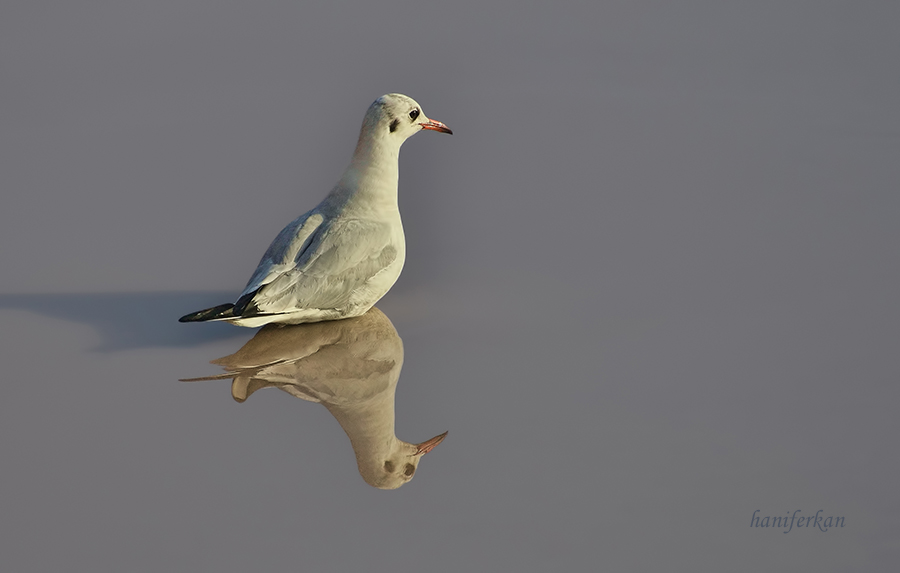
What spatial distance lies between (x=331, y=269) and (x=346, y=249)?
149 mm

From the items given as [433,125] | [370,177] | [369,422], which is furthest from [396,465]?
[433,125]

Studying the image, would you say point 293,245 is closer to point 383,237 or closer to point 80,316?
point 383,237

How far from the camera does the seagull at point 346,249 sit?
240 inches

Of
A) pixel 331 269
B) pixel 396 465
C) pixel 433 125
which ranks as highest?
pixel 433 125

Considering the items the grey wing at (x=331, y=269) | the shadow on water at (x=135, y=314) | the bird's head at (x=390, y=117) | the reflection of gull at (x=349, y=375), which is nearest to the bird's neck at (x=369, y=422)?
the reflection of gull at (x=349, y=375)

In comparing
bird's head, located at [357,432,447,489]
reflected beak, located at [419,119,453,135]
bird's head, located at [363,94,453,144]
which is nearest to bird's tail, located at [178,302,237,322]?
bird's head, located at [357,432,447,489]

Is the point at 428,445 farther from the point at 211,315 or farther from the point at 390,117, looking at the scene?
the point at 390,117

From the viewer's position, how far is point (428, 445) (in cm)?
560

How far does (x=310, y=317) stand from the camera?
6367 millimetres

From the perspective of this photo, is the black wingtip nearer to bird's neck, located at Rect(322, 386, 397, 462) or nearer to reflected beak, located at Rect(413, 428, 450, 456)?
bird's neck, located at Rect(322, 386, 397, 462)

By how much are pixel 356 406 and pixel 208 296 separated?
1610 mm

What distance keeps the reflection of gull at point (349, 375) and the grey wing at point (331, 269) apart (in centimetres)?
26

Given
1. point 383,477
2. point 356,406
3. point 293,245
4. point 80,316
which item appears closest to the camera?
point 383,477

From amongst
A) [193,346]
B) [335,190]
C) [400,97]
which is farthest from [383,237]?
[193,346]
